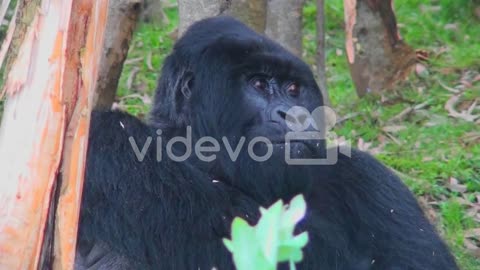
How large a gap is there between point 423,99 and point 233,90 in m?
3.79

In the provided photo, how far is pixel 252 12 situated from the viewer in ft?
18.7

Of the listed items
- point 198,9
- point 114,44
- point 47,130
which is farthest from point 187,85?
point 47,130

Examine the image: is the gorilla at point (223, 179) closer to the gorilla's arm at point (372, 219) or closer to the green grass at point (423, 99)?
the gorilla's arm at point (372, 219)

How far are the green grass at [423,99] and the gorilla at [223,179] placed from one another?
1156mm

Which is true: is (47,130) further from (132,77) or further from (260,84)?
(132,77)

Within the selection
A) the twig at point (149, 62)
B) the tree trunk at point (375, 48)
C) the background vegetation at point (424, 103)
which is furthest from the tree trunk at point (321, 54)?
the twig at point (149, 62)

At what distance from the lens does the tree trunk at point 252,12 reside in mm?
5660

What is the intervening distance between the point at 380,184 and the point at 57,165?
7.01ft

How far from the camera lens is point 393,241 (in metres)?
4.66

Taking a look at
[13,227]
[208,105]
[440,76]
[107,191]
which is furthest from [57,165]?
[440,76]

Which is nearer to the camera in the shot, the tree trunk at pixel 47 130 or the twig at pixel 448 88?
the tree trunk at pixel 47 130

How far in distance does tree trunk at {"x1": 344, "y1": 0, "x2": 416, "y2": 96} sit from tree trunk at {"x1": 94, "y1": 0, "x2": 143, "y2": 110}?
2717 mm

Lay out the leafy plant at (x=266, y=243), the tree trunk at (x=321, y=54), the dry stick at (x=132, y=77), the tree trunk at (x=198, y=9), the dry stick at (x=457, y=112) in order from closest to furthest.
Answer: the leafy plant at (x=266, y=243) < the tree trunk at (x=198, y=9) < the tree trunk at (x=321, y=54) < the dry stick at (x=457, y=112) < the dry stick at (x=132, y=77)

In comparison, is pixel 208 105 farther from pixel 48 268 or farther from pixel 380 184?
pixel 48 268
